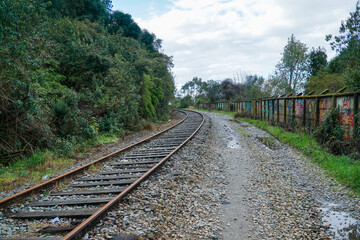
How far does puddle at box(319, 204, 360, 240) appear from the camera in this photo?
156 inches

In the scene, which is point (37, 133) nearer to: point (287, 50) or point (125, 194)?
A: point (125, 194)

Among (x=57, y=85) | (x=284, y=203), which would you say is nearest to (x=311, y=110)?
(x=284, y=203)

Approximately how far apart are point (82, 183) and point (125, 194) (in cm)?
134

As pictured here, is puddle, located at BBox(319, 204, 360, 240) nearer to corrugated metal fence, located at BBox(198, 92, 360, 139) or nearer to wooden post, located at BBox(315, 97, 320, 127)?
corrugated metal fence, located at BBox(198, 92, 360, 139)

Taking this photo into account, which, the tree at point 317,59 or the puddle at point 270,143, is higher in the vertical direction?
the tree at point 317,59

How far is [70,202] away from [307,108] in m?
12.0

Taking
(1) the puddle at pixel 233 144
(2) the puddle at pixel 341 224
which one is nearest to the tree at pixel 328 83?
(1) the puddle at pixel 233 144

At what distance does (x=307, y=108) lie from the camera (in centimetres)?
1249

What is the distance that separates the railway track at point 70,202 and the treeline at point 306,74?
9201 millimetres

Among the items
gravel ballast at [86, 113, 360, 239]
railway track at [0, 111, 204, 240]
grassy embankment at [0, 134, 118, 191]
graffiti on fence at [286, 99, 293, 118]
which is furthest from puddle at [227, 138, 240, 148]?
grassy embankment at [0, 134, 118, 191]

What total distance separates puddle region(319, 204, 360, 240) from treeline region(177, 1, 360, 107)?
6.72 meters

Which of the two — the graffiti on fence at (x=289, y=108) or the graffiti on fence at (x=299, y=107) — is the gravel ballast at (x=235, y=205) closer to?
the graffiti on fence at (x=299, y=107)

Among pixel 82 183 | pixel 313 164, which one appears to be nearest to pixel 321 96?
pixel 313 164

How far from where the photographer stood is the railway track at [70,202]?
10.9 ft
